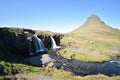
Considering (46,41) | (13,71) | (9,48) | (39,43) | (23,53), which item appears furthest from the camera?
(46,41)

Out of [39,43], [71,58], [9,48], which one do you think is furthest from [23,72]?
[39,43]

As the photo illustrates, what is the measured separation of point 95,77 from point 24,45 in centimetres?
4890

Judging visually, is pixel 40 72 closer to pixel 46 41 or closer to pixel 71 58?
pixel 71 58

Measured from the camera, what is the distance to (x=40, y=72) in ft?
174

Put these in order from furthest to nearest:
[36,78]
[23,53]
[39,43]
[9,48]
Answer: [39,43], [23,53], [9,48], [36,78]

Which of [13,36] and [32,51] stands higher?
[13,36]

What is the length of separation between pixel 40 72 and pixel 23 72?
491cm

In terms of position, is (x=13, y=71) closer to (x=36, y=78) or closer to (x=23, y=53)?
(x=36, y=78)

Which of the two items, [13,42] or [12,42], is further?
[13,42]

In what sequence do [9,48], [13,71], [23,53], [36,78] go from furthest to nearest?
[23,53] → [9,48] → [13,71] → [36,78]

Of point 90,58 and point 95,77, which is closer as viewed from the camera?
point 95,77

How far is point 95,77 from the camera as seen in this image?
5209 centimetres

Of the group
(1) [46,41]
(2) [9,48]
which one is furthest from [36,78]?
(1) [46,41]

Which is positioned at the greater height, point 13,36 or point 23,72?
point 13,36
